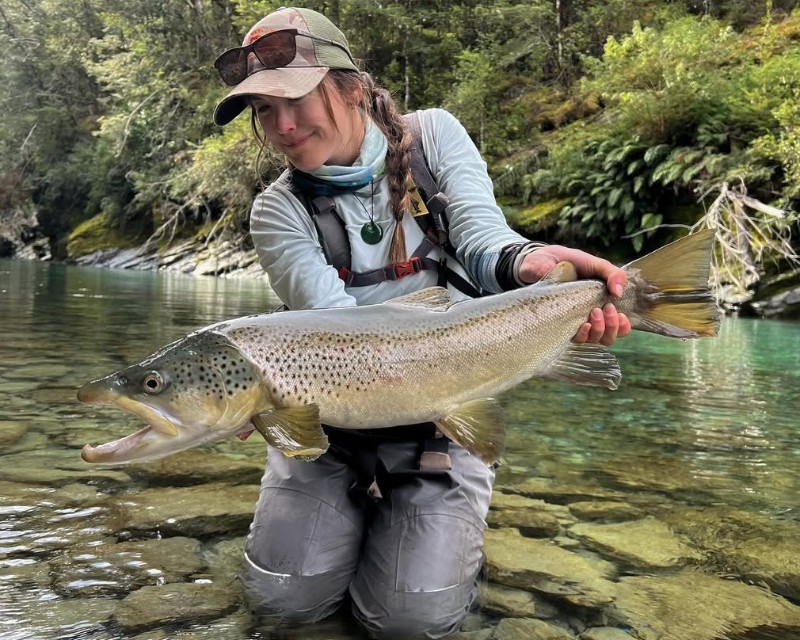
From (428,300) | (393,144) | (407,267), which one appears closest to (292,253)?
(407,267)

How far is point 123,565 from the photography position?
9.55 ft

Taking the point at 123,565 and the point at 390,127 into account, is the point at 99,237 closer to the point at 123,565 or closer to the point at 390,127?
the point at 390,127

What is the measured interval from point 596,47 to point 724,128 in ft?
38.2

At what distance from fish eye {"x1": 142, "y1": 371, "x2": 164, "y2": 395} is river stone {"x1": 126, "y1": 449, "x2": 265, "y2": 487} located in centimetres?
209

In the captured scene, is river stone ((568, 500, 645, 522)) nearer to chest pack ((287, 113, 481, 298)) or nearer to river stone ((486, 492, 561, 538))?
river stone ((486, 492, 561, 538))

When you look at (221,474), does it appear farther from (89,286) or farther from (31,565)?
(89,286)

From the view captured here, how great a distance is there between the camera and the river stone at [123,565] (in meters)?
2.72

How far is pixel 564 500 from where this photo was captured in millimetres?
3904

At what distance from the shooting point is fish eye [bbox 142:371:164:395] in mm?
2070

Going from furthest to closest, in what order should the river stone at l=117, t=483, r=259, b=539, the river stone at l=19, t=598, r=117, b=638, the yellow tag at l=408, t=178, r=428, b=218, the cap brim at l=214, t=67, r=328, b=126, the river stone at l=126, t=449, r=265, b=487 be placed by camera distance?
the river stone at l=126, t=449, r=265, b=487 → the river stone at l=117, t=483, r=259, b=539 → the yellow tag at l=408, t=178, r=428, b=218 → the cap brim at l=214, t=67, r=328, b=126 → the river stone at l=19, t=598, r=117, b=638

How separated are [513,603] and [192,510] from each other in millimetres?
1744

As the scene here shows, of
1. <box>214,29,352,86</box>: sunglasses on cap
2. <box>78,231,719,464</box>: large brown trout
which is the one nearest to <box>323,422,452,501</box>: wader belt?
<box>78,231,719,464</box>: large brown trout

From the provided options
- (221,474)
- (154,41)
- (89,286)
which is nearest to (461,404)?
(221,474)

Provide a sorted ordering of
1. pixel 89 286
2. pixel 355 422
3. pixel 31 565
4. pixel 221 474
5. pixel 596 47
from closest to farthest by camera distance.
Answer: pixel 355 422 < pixel 31 565 < pixel 221 474 < pixel 89 286 < pixel 596 47
